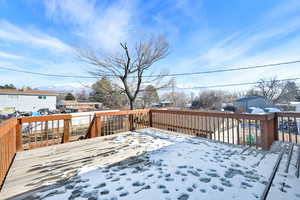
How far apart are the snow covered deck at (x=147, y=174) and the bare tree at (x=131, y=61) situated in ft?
26.9

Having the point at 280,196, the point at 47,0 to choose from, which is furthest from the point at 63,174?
the point at 47,0

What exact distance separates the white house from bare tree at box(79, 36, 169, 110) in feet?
44.2

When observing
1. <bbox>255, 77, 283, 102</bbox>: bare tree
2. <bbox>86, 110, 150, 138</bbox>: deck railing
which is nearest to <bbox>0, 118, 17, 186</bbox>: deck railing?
<bbox>86, 110, 150, 138</bbox>: deck railing

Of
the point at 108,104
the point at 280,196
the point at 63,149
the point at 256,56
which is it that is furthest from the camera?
the point at 108,104

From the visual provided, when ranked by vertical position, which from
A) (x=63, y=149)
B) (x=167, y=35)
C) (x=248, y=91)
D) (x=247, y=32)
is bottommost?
(x=63, y=149)

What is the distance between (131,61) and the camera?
1032cm

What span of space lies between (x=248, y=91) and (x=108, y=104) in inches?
1180

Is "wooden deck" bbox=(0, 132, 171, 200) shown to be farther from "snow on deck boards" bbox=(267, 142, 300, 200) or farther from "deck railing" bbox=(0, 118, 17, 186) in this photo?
"snow on deck boards" bbox=(267, 142, 300, 200)

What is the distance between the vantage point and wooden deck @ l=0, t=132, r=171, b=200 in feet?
5.59

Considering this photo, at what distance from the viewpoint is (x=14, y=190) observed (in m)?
1.63

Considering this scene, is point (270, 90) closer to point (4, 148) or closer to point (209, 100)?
point (209, 100)

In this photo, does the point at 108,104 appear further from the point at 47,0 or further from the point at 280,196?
the point at 280,196

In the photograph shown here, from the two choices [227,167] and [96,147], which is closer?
[227,167]

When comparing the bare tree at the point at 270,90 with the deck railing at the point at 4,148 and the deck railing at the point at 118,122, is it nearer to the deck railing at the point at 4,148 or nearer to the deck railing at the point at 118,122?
the deck railing at the point at 118,122
